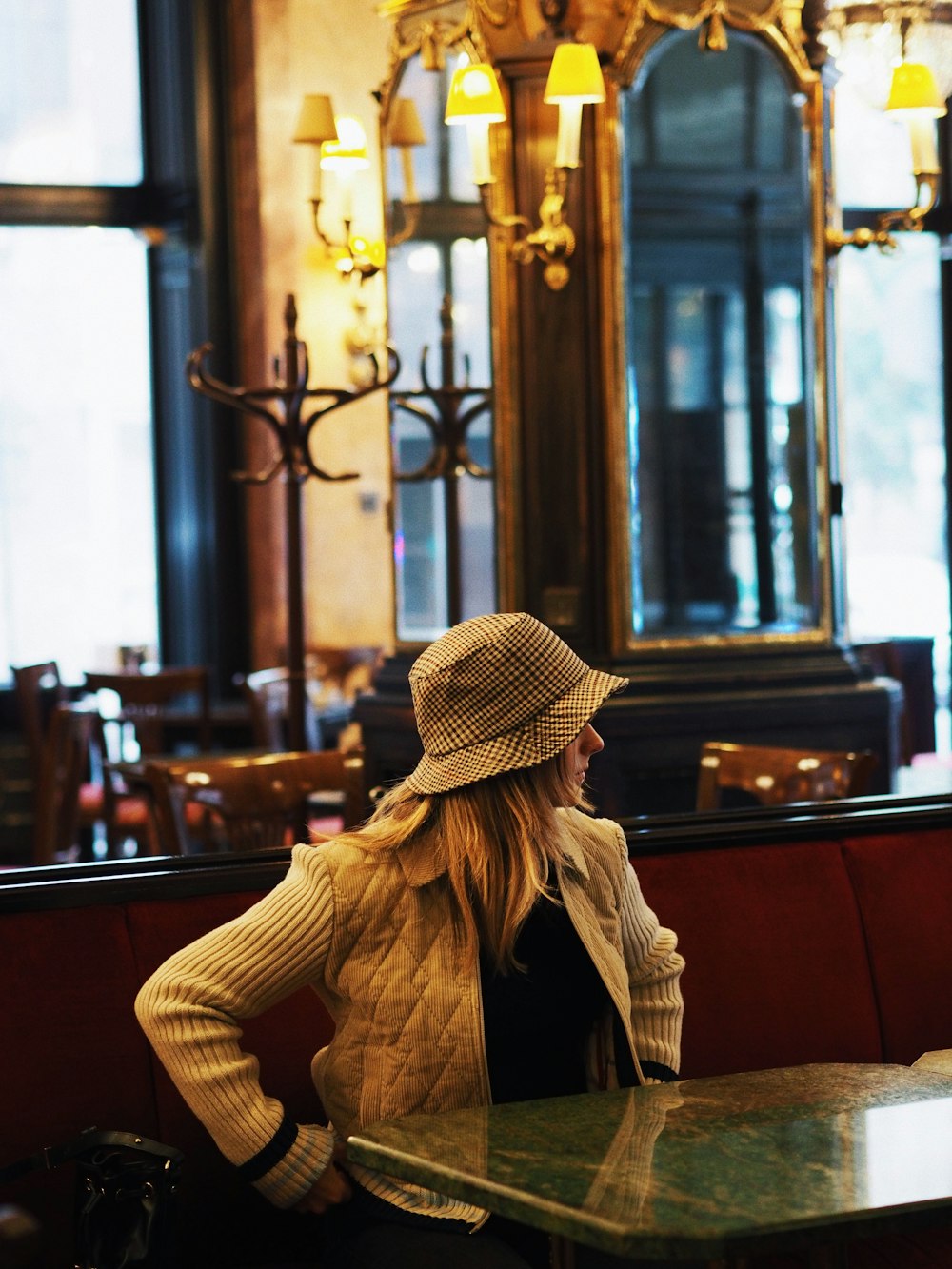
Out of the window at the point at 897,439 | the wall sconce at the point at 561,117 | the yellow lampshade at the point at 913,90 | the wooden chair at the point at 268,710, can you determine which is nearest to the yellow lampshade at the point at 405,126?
the wall sconce at the point at 561,117

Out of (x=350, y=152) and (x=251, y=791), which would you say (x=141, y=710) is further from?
(x=251, y=791)

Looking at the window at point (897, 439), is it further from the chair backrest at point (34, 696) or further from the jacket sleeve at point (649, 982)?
the jacket sleeve at point (649, 982)

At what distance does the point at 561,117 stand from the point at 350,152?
0.86 metres

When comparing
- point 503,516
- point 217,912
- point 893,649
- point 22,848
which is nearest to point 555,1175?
point 217,912

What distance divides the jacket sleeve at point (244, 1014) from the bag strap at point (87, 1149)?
6 cm

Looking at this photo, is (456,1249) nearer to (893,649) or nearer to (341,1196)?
(341,1196)

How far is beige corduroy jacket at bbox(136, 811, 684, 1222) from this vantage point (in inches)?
77.8

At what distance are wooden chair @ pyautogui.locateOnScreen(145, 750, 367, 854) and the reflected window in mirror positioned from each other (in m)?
1.38

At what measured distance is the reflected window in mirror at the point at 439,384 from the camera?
495cm

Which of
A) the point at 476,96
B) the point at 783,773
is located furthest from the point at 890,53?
the point at 783,773

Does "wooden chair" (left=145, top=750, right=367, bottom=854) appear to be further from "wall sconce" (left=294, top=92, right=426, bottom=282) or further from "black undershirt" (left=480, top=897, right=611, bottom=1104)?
"wall sconce" (left=294, top=92, right=426, bottom=282)

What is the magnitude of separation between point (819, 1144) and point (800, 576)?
3.40 meters

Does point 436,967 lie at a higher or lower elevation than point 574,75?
lower

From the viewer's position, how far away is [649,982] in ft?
7.46
